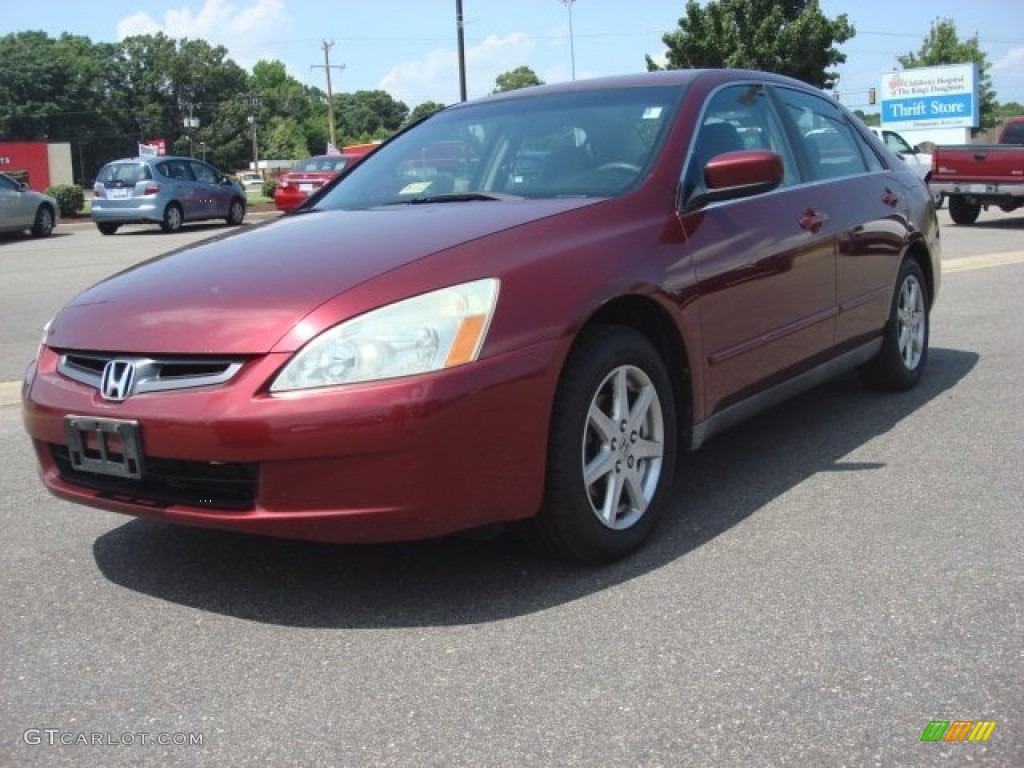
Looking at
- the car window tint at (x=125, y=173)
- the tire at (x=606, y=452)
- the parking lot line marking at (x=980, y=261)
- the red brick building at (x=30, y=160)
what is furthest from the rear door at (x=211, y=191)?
the red brick building at (x=30, y=160)

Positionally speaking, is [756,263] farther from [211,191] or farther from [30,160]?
[30,160]

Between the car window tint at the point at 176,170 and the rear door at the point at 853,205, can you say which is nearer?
the rear door at the point at 853,205

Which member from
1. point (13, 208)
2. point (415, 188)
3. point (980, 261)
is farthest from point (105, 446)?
point (13, 208)

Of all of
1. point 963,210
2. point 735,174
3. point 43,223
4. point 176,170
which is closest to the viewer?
point 735,174

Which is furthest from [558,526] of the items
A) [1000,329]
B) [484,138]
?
[1000,329]

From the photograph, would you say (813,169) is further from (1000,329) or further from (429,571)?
(1000,329)

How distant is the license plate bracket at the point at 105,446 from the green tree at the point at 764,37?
35612mm

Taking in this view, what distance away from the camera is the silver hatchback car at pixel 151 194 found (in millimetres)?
20984

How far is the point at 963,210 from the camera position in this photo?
18.0 meters

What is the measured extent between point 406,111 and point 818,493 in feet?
580

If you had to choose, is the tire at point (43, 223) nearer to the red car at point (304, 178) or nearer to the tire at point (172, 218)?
the tire at point (172, 218)

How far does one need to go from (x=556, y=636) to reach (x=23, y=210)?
19.7m

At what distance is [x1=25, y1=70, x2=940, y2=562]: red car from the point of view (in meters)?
2.89

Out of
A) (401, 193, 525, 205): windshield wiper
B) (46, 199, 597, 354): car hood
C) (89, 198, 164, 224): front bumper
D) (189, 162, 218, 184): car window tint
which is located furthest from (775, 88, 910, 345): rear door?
(189, 162, 218, 184): car window tint
